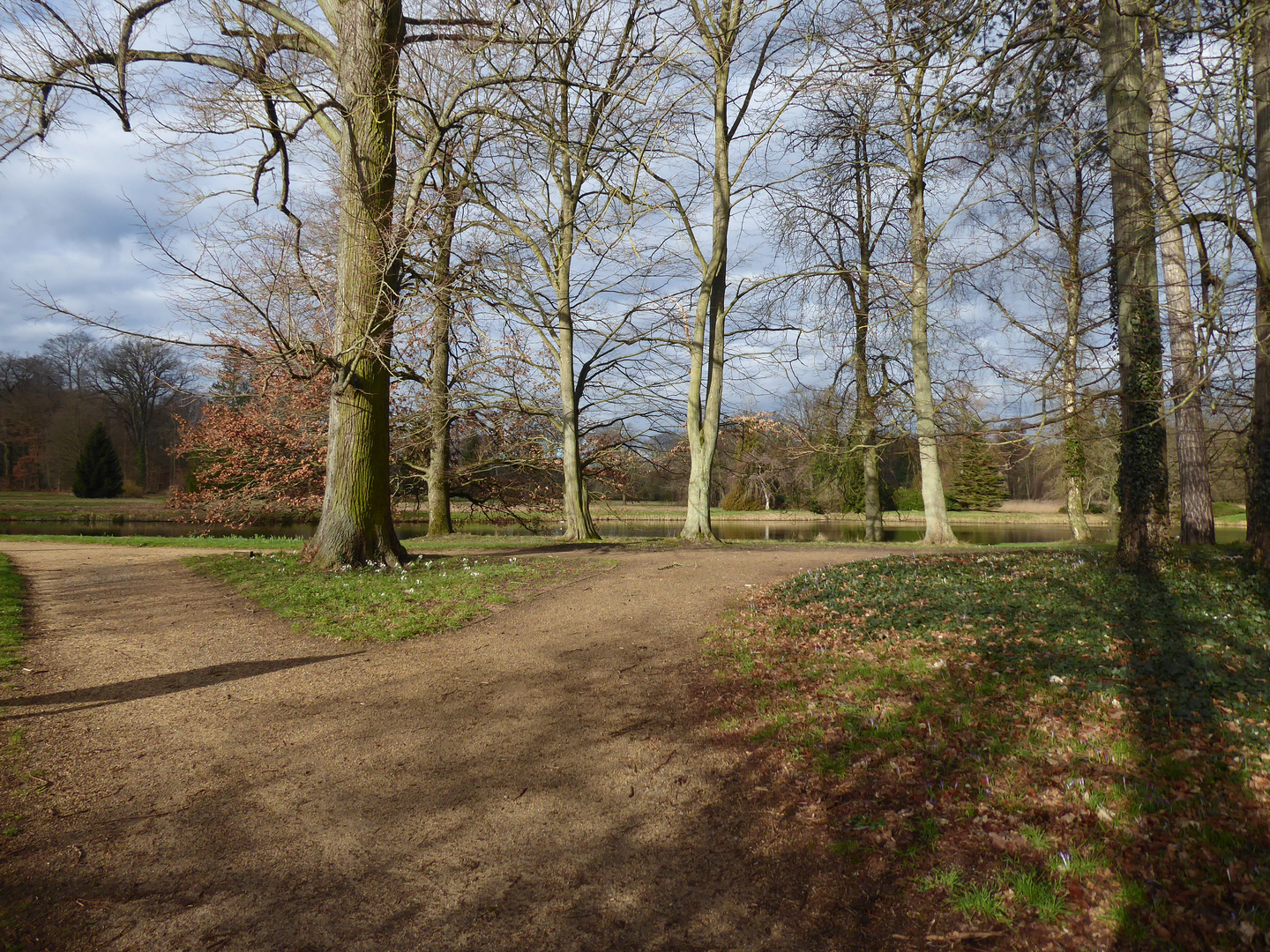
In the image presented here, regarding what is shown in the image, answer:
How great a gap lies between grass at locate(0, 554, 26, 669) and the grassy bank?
6.13 m

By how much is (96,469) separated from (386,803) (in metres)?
46.9

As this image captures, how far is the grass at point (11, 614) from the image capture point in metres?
6.08

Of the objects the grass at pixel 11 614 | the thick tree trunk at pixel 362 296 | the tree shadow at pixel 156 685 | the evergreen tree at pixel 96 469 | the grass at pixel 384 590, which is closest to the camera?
the tree shadow at pixel 156 685

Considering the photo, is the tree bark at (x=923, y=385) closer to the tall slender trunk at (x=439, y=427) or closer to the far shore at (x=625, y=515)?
the tall slender trunk at (x=439, y=427)

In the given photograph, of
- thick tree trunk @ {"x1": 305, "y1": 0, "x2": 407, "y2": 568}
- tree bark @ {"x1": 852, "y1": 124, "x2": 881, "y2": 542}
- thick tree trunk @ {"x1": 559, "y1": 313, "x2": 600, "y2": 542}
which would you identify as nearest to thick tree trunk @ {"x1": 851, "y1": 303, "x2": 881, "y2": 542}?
tree bark @ {"x1": 852, "y1": 124, "x2": 881, "y2": 542}

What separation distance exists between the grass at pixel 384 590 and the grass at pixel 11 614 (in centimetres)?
213

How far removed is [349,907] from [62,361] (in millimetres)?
63066

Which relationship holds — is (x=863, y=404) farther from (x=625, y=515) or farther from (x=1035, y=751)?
(x=625, y=515)

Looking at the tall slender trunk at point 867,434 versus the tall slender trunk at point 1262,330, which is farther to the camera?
the tall slender trunk at point 867,434

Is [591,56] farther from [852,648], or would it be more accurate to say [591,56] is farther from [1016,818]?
[1016,818]

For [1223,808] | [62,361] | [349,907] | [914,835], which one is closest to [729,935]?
[914,835]

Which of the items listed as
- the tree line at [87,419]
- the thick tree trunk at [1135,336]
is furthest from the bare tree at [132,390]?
the thick tree trunk at [1135,336]

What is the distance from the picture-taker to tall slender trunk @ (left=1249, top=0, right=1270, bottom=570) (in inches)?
257

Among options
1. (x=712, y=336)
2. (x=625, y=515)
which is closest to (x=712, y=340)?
(x=712, y=336)
